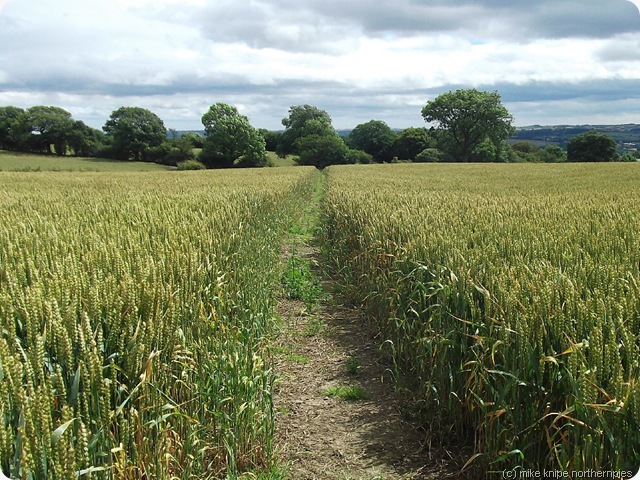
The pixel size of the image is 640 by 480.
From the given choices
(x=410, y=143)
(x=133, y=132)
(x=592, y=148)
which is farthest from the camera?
(x=410, y=143)

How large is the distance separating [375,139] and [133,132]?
42.1 m

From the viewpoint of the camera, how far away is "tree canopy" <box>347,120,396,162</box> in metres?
92.0

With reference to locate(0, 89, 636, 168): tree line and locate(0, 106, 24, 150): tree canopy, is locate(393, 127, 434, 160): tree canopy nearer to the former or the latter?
locate(0, 89, 636, 168): tree line

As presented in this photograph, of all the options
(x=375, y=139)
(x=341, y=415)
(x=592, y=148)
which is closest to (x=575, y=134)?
(x=592, y=148)

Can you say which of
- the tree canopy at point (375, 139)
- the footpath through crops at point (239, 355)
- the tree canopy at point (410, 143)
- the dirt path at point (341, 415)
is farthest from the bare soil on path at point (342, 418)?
the tree canopy at point (410, 143)

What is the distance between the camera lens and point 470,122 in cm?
7538

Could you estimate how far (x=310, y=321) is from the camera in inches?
280

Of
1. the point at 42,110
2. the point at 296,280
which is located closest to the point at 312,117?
the point at 42,110

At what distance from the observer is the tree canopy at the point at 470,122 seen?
245ft

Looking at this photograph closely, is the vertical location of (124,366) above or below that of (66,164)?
below

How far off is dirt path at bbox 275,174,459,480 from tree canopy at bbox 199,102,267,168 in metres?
64.0

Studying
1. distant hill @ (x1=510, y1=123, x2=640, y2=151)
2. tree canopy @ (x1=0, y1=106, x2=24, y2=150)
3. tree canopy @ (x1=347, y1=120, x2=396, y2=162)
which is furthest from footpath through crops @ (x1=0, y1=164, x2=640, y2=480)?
tree canopy @ (x1=347, y1=120, x2=396, y2=162)

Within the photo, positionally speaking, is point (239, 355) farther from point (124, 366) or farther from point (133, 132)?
point (133, 132)

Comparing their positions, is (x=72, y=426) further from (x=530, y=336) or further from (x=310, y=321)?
(x=310, y=321)
